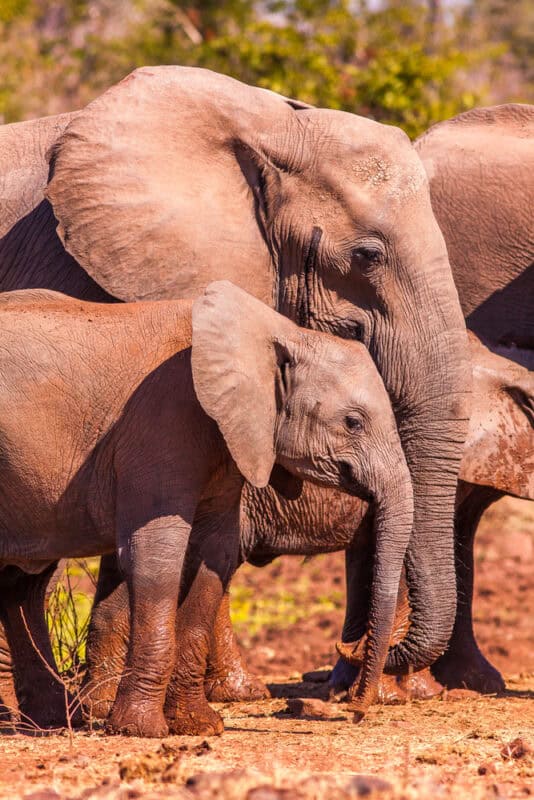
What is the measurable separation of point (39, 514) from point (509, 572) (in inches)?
269

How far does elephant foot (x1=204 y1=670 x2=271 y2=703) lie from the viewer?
300 inches

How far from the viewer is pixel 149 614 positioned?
5719mm

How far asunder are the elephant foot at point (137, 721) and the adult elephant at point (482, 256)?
214 centimetres

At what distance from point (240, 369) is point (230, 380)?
8cm

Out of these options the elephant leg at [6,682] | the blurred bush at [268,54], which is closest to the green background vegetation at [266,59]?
the blurred bush at [268,54]

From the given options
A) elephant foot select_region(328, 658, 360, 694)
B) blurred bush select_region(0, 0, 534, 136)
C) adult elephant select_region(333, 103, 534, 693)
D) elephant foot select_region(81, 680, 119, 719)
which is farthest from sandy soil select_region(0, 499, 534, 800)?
blurred bush select_region(0, 0, 534, 136)

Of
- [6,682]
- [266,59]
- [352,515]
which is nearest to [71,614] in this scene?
[352,515]

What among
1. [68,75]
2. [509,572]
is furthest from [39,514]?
[68,75]

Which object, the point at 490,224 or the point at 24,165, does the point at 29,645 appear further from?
the point at 490,224

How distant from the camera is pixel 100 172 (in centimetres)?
662

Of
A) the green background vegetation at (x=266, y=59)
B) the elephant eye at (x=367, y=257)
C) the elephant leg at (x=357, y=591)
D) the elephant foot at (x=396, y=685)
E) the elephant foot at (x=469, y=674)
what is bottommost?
the elephant foot at (x=396, y=685)

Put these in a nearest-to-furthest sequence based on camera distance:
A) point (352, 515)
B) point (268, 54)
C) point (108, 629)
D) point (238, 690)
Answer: point (108, 629) → point (352, 515) → point (238, 690) → point (268, 54)

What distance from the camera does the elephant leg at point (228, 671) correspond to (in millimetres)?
7605

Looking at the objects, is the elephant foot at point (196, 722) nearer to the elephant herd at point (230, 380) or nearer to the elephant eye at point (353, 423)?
the elephant herd at point (230, 380)
